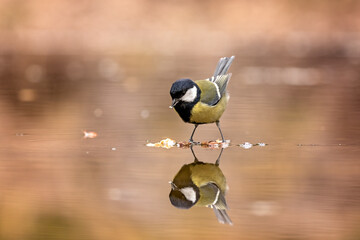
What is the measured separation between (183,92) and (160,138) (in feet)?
2.60

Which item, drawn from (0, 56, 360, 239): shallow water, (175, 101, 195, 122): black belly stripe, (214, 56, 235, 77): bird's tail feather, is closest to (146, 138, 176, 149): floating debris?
(0, 56, 360, 239): shallow water

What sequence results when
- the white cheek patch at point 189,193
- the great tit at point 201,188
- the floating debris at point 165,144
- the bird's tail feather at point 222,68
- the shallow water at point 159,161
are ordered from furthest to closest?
the bird's tail feather at point 222,68 < the floating debris at point 165,144 < the white cheek patch at point 189,193 < the great tit at point 201,188 < the shallow water at point 159,161

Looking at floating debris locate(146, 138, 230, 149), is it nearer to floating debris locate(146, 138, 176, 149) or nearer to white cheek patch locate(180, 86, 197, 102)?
floating debris locate(146, 138, 176, 149)

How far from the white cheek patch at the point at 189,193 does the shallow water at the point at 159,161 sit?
0.11 meters

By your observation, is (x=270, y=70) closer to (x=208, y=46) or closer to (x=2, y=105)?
(x=208, y=46)

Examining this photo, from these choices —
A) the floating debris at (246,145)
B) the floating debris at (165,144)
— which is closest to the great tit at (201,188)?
the floating debris at (246,145)

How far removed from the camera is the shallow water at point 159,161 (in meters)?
4.50

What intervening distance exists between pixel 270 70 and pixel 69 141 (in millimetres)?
8761

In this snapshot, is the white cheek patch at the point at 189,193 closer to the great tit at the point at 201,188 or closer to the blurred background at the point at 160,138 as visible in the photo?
the great tit at the point at 201,188

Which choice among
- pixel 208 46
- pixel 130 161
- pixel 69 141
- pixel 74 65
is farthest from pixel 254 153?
pixel 208 46

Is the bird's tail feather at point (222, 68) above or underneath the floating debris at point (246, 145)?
above

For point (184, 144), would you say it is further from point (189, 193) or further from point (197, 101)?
point (189, 193)

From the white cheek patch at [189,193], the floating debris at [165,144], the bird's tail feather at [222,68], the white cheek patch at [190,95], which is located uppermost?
the bird's tail feather at [222,68]

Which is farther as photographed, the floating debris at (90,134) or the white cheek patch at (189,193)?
the floating debris at (90,134)
